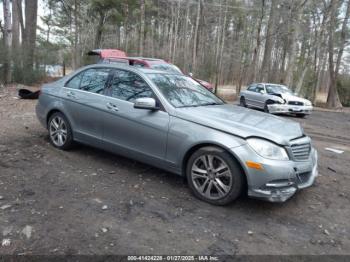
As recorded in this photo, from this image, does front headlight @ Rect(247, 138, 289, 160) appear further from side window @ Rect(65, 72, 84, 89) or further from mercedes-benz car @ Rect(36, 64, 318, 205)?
side window @ Rect(65, 72, 84, 89)

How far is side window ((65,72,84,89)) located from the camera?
213 inches

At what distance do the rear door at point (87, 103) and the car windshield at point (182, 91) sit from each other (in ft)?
3.05

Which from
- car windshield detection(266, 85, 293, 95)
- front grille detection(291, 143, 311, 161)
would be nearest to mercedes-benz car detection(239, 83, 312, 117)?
car windshield detection(266, 85, 293, 95)

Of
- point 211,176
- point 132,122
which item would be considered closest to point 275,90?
point 132,122

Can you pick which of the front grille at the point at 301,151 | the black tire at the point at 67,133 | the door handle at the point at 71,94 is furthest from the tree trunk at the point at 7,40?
the front grille at the point at 301,151

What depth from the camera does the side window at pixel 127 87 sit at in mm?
4602

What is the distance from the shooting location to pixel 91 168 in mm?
4848

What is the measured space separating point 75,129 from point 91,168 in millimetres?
785

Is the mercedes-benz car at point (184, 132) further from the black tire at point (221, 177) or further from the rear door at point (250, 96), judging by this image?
the rear door at point (250, 96)

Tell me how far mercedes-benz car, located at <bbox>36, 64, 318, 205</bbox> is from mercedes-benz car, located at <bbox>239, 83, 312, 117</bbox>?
971cm

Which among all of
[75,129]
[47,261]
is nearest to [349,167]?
[75,129]

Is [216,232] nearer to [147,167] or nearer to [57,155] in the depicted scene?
[147,167]

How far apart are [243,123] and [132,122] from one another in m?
1.54

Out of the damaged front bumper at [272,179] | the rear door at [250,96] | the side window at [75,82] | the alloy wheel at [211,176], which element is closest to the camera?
the damaged front bumper at [272,179]
